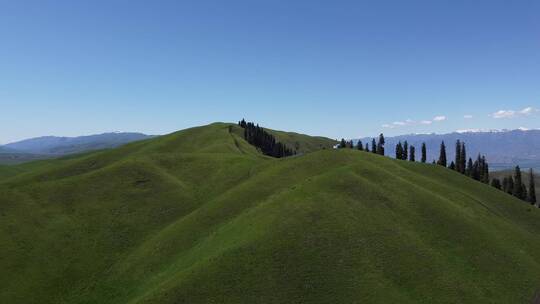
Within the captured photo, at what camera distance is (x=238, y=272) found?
52406mm

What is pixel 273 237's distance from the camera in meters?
58.4

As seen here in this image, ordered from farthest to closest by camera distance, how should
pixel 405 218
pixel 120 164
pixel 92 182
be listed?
pixel 120 164, pixel 92 182, pixel 405 218

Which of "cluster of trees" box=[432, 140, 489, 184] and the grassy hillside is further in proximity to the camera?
"cluster of trees" box=[432, 140, 489, 184]

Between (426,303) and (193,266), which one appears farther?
(193,266)

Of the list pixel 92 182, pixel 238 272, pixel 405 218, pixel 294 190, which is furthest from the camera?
pixel 92 182

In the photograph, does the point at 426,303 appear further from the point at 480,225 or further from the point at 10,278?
the point at 10,278

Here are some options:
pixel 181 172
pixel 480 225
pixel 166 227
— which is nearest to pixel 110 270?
pixel 166 227

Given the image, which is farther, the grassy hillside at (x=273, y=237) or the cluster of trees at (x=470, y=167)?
the cluster of trees at (x=470, y=167)

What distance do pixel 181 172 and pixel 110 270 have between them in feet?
130

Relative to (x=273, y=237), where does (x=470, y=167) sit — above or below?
above

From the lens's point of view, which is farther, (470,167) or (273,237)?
(470,167)

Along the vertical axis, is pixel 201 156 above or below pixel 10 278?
above

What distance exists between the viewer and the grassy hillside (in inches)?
2037

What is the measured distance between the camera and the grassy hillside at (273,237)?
51.8 meters
